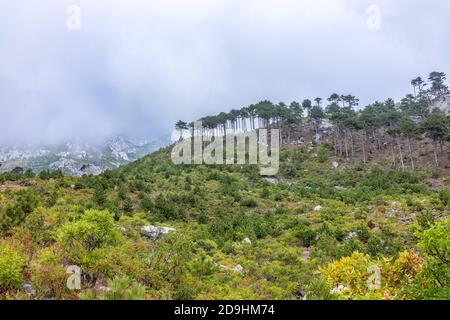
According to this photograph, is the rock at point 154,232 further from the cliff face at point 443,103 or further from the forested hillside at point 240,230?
the cliff face at point 443,103

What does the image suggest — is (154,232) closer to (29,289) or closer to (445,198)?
(29,289)

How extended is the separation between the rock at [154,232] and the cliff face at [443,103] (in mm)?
67043

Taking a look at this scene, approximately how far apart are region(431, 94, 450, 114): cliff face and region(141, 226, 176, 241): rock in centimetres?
6704

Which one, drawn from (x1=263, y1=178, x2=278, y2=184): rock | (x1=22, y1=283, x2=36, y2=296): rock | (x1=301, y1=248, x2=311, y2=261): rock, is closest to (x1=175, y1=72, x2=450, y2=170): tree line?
(x1=263, y1=178, x2=278, y2=184): rock

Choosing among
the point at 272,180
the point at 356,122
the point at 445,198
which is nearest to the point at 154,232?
the point at 445,198

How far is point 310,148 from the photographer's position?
62125mm

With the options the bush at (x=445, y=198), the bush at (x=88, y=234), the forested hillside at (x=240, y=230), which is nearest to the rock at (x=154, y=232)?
the forested hillside at (x=240, y=230)

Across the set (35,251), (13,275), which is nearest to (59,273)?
(13,275)

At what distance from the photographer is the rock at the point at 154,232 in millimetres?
21688

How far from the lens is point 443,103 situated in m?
72.6

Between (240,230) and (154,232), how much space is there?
5.95m

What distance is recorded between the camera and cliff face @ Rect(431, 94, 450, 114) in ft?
233
